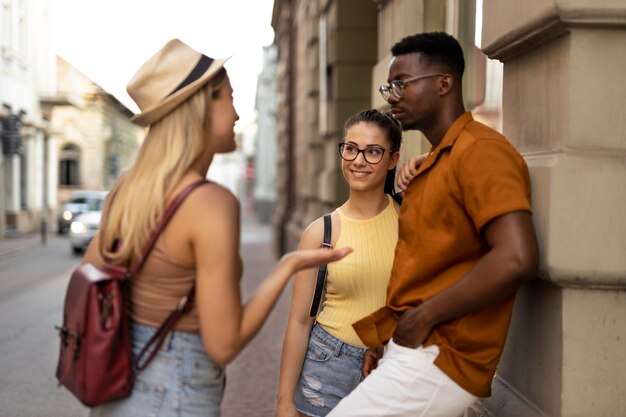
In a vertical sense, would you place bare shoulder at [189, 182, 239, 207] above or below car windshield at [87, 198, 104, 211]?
above

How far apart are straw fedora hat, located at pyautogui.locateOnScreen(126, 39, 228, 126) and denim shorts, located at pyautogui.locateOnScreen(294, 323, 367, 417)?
48.2 inches

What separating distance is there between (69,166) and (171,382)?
5251 centimetres

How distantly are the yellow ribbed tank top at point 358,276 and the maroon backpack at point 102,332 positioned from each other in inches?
35.9

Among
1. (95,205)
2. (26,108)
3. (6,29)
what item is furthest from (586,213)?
(26,108)

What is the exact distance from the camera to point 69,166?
2064 inches

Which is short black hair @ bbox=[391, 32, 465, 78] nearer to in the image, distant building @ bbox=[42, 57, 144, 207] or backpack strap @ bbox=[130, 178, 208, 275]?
backpack strap @ bbox=[130, 178, 208, 275]

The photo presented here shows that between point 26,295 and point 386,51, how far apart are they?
947 centimetres

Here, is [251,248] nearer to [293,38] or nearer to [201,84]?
[293,38]

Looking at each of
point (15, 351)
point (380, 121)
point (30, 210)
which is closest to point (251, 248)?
point (30, 210)

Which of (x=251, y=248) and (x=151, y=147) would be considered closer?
(x=151, y=147)

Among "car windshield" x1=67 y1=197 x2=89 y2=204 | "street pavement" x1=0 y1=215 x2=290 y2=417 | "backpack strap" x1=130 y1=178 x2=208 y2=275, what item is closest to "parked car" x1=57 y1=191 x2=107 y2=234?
"car windshield" x1=67 y1=197 x2=89 y2=204

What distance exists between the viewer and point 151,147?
2.30m

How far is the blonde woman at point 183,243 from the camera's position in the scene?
86.5 inches

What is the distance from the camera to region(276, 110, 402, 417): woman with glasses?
307 cm
